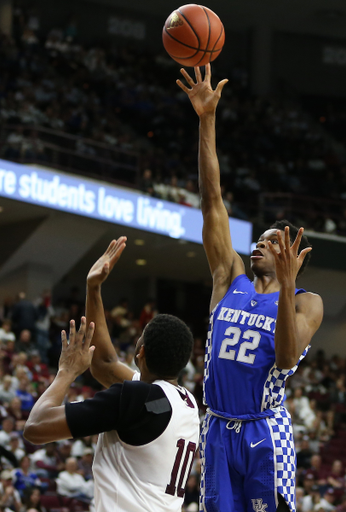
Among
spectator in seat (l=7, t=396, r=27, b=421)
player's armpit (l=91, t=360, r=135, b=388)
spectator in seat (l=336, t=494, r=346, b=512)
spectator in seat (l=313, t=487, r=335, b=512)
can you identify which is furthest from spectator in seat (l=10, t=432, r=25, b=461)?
player's armpit (l=91, t=360, r=135, b=388)

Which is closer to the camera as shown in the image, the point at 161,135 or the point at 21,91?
the point at 21,91

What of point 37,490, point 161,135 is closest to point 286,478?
point 37,490

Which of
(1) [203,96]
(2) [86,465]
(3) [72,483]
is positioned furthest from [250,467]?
(2) [86,465]

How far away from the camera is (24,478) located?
388 inches

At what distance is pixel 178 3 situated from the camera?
2478 cm

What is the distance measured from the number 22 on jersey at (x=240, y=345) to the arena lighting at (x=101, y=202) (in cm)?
1141

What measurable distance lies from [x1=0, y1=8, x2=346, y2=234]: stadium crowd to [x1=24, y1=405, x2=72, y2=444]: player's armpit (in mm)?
12617

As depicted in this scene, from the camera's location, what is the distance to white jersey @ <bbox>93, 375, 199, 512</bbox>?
2869mm

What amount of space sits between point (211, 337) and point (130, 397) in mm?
1288

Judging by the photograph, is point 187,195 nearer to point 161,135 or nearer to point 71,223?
point 71,223

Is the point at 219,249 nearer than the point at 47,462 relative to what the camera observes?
Yes

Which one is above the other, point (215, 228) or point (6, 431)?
point (215, 228)

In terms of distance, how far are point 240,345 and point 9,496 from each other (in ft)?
20.5

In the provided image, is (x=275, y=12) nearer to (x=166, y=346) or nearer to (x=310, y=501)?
(x=310, y=501)
